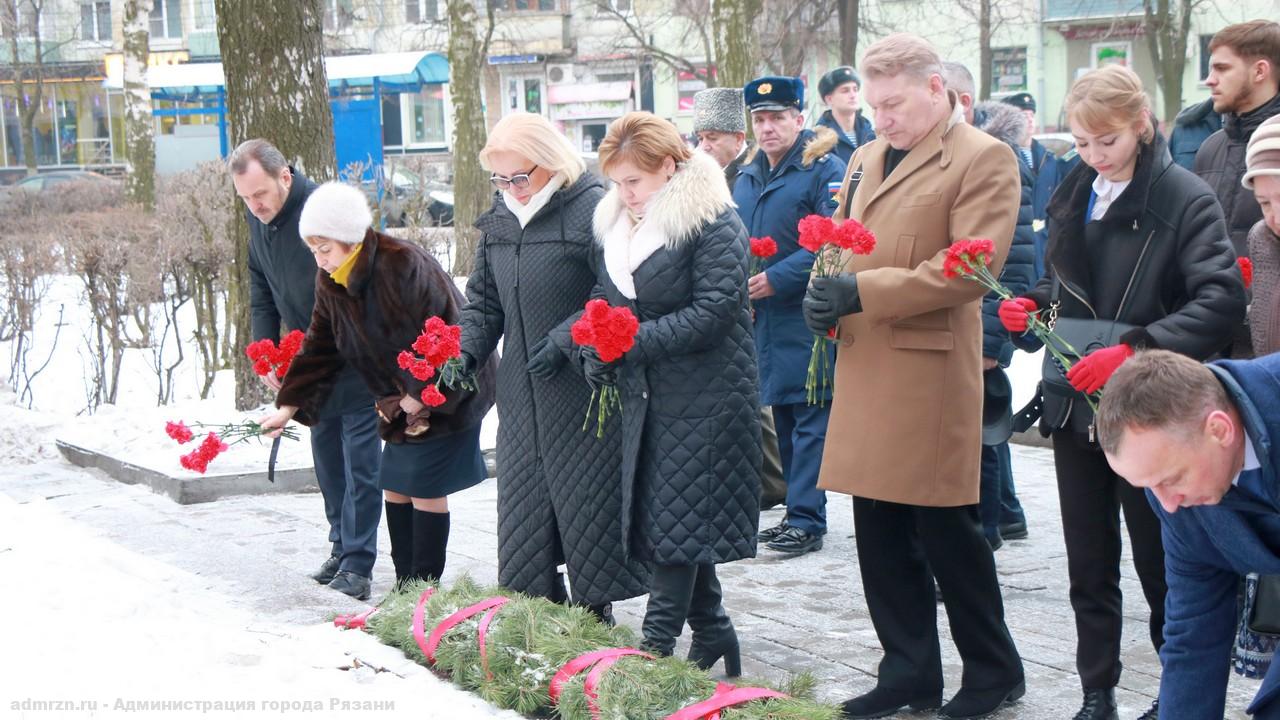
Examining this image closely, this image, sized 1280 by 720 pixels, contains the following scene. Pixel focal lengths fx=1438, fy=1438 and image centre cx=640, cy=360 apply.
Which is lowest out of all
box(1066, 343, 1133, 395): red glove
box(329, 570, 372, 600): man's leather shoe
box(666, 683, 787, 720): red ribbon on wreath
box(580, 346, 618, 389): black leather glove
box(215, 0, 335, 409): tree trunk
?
box(329, 570, 372, 600): man's leather shoe

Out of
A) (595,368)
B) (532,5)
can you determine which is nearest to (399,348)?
(595,368)

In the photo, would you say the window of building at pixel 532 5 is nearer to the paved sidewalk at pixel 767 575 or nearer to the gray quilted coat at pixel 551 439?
the paved sidewalk at pixel 767 575

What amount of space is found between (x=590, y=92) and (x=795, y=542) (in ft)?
128

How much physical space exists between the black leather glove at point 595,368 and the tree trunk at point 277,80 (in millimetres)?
4916

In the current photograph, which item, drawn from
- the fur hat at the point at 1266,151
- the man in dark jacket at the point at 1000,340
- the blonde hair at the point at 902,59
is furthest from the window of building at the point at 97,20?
the fur hat at the point at 1266,151

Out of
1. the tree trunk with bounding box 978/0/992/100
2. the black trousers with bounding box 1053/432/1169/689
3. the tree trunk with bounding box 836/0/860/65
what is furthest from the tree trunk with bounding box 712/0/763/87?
the tree trunk with bounding box 978/0/992/100

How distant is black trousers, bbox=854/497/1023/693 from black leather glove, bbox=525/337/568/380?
1057 mm

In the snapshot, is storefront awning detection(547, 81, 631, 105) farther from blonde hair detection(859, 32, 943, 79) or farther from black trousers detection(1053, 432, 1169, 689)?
black trousers detection(1053, 432, 1169, 689)

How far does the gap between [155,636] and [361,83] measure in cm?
2875

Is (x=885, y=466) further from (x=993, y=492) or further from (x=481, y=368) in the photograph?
(x=993, y=492)

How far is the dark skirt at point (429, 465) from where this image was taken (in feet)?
17.7

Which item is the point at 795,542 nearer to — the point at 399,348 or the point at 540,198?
the point at 399,348

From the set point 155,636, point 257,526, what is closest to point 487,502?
point 257,526

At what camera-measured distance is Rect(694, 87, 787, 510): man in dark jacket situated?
23.6ft
